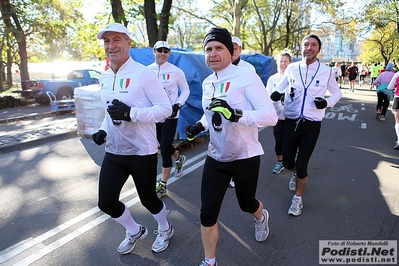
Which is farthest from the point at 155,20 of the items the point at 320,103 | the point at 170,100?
the point at 320,103

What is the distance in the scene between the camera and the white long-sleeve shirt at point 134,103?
2.53 m

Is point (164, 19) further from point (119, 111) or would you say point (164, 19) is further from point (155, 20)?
point (119, 111)

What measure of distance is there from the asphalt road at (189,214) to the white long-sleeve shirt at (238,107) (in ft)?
3.69

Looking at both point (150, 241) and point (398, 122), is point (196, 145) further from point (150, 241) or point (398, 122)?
point (398, 122)

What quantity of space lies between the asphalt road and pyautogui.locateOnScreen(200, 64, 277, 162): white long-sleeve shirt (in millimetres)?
1125

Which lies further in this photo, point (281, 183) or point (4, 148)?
point (4, 148)

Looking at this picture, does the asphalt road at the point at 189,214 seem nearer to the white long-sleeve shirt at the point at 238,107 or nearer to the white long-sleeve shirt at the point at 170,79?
the white long-sleeve shirt at the point at 238,107

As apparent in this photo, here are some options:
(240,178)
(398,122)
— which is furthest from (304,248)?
(398,122)

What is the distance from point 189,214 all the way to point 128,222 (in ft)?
3.33

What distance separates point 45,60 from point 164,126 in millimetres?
53583

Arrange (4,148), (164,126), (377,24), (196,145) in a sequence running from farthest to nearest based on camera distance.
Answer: (377,24) < (196,145) < (4,148) < (164,126)

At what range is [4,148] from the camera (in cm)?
653

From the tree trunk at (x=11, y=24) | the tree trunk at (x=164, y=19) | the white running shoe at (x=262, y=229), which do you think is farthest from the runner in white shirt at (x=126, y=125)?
the tree trunk at (x=11, y=24)

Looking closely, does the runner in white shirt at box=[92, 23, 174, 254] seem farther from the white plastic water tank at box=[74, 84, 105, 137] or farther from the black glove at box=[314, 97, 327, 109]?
the white plastic water tank at box=[74, 84, 105, 137]
